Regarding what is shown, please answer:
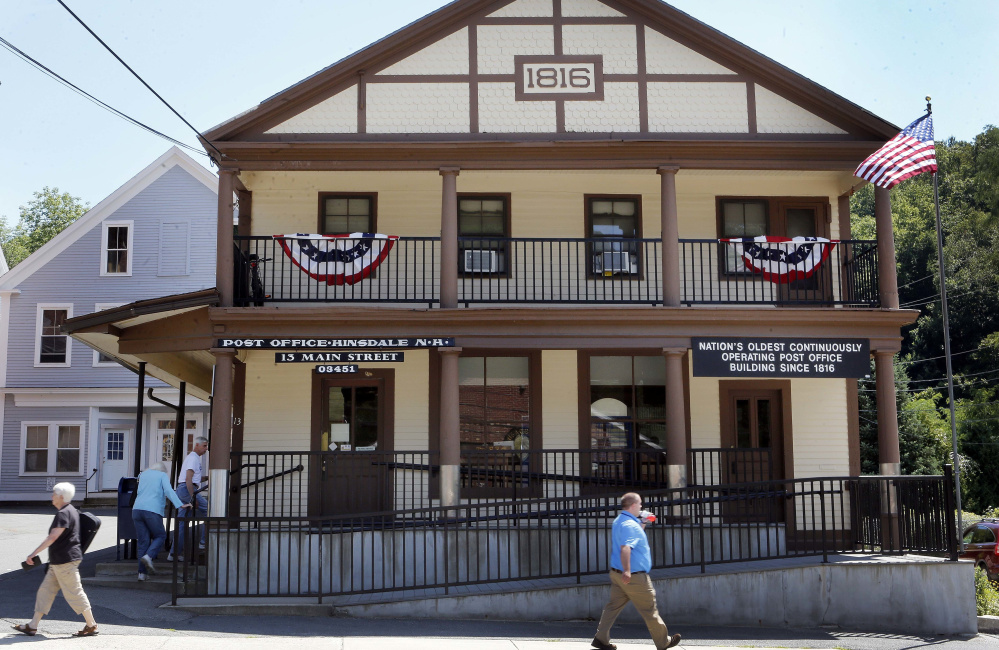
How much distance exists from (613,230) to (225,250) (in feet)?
21.7

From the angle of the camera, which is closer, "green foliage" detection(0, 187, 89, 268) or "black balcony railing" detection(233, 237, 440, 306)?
"black balcony railing" detection(233, 237, 440, 306)

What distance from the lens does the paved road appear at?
992 cm

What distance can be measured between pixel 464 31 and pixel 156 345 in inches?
275

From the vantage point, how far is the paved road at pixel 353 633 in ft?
32.6

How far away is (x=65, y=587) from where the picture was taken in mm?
9766

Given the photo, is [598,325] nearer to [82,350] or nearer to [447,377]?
[447,377]

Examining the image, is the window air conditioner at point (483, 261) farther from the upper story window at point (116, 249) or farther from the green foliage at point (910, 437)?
the green foliage at point (910, 437)

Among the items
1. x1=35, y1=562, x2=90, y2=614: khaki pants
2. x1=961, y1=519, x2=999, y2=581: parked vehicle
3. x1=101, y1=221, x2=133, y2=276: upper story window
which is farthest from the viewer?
x1=101, y1=221, x2=133, y2=276: upper story window

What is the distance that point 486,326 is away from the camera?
573 inches

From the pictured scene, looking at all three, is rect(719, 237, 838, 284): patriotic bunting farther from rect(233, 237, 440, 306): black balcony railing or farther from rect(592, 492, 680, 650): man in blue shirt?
rect(592, 492, 680, 650): man in blue shirt

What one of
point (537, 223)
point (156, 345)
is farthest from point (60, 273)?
point (537, 223)

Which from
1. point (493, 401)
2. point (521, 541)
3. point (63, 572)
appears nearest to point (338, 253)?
point (493, 401)

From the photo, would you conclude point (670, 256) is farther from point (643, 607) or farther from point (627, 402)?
point (643, 607)

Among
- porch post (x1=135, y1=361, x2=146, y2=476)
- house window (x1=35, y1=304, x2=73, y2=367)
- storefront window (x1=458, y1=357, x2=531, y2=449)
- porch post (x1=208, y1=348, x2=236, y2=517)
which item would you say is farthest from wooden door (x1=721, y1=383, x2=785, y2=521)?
house window (x1=35, y1=304, x2=73, y2=367)
